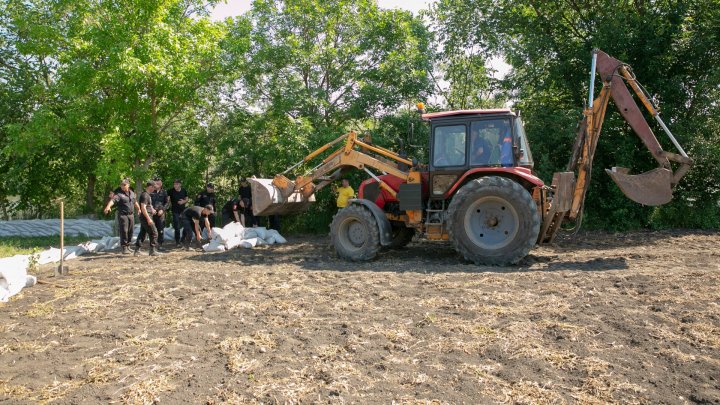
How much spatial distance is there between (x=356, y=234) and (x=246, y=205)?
434 cm

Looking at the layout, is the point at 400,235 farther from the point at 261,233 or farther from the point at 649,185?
the point at 649,185

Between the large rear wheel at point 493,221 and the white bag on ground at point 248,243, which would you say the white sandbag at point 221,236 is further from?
the large rear wheel at point 493,221

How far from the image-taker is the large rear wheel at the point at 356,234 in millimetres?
8852

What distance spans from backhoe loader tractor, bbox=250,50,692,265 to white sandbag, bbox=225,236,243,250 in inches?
103

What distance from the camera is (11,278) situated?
6.61m

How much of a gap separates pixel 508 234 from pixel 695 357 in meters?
4.02

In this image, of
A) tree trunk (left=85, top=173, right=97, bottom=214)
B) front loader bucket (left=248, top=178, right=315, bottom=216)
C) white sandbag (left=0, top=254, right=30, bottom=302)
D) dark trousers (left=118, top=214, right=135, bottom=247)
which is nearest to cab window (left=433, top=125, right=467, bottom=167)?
front loader bucket (left=248, top=178, right=315, bottom=216)

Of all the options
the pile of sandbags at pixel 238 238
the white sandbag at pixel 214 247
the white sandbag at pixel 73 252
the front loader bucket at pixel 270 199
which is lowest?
the white sandbag at pixel 73 252

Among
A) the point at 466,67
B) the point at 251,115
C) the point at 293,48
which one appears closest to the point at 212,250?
the point at 251,115

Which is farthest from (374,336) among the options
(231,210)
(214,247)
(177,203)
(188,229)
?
(231,210)

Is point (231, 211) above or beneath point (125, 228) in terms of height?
above

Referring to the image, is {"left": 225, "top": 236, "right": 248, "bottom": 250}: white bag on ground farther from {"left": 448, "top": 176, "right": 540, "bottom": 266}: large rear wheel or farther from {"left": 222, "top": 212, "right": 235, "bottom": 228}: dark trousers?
{"left": 448, "top": 176, "right": 540, "bottom": 266}: large rear wheel

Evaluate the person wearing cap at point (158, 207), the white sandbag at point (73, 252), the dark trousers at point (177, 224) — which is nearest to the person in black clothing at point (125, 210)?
the person wearing cap at point (158, 207)

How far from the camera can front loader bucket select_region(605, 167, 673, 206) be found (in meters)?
7.98
